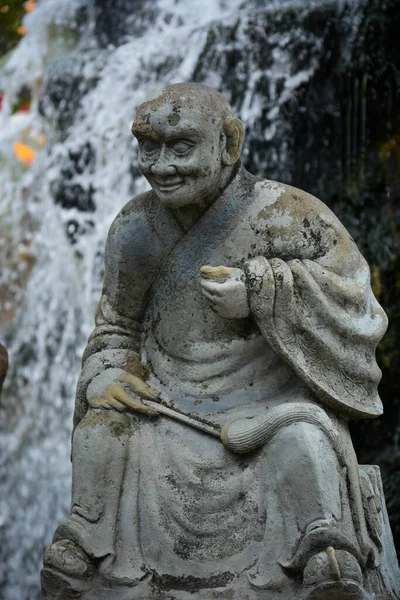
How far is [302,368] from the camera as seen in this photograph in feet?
22.6

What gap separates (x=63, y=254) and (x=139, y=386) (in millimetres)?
6747

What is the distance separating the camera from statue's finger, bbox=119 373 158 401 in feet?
23.5

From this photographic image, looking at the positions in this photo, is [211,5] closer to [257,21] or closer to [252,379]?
[257,21]

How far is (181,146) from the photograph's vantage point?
6945 millimetres

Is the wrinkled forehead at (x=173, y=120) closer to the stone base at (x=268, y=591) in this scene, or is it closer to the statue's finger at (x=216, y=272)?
the statue's finger at (x=216, y=272)

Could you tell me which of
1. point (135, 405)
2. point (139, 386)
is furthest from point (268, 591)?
point (139, 386)

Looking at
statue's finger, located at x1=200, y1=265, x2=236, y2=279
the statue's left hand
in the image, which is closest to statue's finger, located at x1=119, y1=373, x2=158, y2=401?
the statue's left hand

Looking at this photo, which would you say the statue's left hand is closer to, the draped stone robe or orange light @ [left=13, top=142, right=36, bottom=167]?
the draped stone robe

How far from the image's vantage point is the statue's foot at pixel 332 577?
6.35 metres

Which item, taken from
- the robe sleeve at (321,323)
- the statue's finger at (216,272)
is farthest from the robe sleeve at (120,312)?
the robe sleeve at (321,323)

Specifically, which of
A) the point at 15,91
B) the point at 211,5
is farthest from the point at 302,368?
the point at 15,91

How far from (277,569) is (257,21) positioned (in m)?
7.49

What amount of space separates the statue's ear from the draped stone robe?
16 cm

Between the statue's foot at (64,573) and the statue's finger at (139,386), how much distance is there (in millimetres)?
880
